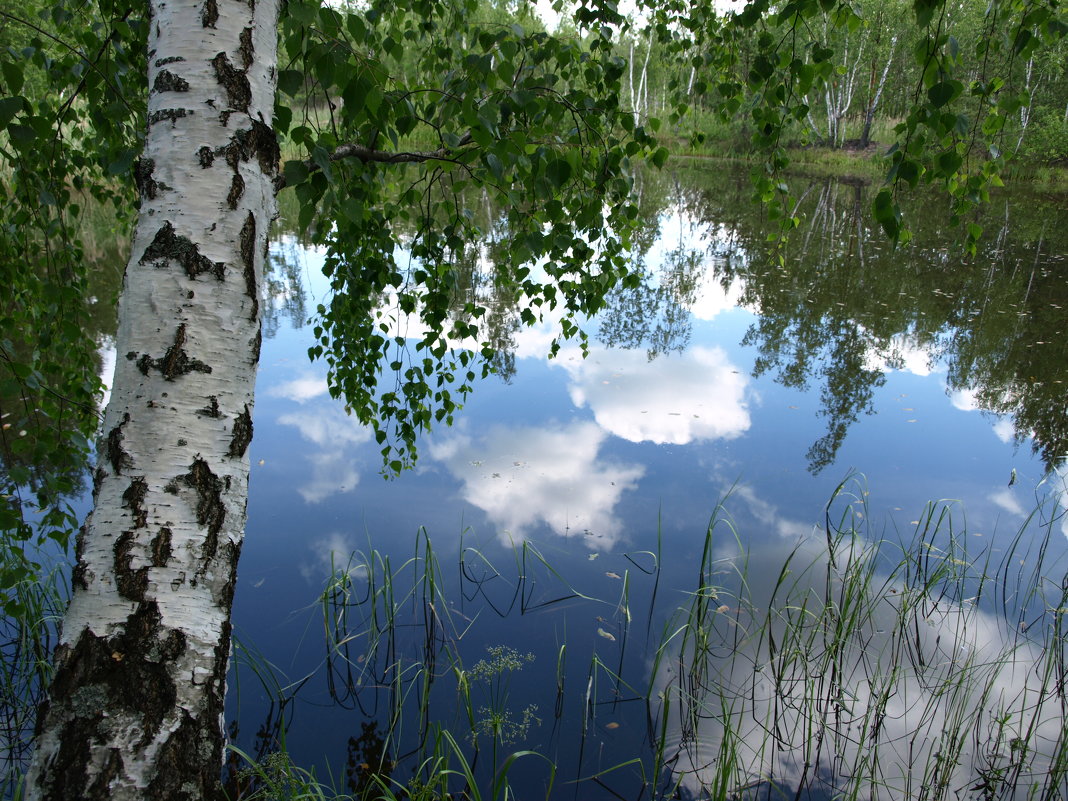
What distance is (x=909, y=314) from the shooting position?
832 cm

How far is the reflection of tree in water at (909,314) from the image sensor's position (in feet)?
20.2

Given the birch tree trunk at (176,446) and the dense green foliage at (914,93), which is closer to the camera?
the birch tree trunk at (176,446)

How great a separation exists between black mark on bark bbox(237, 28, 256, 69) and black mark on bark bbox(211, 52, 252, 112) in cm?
3

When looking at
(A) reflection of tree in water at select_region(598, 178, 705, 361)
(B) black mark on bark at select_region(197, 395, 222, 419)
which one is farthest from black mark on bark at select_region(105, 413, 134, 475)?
(A) reflection of tree in water at select_region(598, 178, 705, 361)

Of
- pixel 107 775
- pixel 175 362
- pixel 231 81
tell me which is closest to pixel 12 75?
pixel 231 81

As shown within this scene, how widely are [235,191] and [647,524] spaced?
11.1ft

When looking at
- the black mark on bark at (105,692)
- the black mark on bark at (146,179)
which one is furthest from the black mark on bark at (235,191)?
the black mark on bark at (105,692)

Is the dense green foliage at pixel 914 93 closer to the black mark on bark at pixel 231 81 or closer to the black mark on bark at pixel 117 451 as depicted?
the black mark on bark at pixel 231 81

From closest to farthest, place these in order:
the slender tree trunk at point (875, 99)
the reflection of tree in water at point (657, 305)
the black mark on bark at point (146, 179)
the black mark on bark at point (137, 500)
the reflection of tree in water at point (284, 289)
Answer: the black mark on bark at point (137, 500)
the black mark on bark at point (146, 179)
the reflection of tree in water at point (657, 305)
the reflection of tree in water at point (284, 289)
the slender tree trunk at point (875, 99)

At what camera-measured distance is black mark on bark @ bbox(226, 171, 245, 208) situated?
1281mm

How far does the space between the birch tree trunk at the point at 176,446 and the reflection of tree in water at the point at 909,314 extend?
4437 millimetres

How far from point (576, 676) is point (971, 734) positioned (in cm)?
148

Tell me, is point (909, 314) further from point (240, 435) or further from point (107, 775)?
point (107, 775)

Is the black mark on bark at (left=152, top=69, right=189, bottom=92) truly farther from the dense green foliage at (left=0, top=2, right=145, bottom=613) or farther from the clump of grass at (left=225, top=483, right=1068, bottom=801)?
the clump of grass at (left=225, top=483, right=1068, bottom=801)
